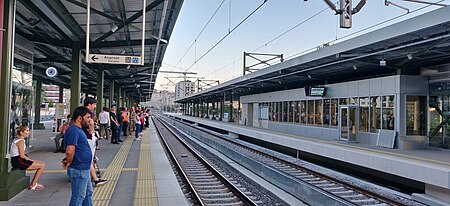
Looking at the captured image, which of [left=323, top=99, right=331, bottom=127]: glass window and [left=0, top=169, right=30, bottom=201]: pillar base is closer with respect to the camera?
[left=0, top=169, right=30, bottom=201]: pillar base

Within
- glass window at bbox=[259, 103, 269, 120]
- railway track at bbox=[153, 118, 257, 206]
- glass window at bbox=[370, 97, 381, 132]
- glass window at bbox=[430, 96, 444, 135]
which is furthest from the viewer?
glass window at bbox=[259, 103, 269, 120]

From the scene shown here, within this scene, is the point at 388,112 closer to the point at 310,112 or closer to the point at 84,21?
the point at 310,112

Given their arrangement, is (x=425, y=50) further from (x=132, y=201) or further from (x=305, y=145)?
(x=132, y=201)

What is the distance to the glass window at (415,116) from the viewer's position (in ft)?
44.8

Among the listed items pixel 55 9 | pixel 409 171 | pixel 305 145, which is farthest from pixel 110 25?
pixel 409 171

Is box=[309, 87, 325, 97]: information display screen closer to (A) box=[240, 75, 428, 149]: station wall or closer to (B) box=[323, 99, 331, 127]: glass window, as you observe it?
(A) box=[240, 75, 428, 149]: station wall

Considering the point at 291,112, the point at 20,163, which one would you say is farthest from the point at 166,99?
the point at 20,163

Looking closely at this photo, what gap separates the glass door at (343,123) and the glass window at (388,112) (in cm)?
225

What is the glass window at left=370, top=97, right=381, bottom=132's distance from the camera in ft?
48.5

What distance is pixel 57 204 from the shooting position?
5.29 meters

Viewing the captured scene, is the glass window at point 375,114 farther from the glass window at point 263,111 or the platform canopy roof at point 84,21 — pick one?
the glass window at point 263,111

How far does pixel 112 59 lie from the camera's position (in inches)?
366

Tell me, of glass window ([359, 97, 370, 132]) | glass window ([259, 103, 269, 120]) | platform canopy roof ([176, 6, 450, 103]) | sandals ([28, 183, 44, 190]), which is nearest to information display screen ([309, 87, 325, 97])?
platform canopy roof ([176, 6, 450, 103])

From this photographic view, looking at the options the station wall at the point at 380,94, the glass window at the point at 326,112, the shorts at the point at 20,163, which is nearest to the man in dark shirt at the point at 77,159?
the shorts at the point at 20,163
